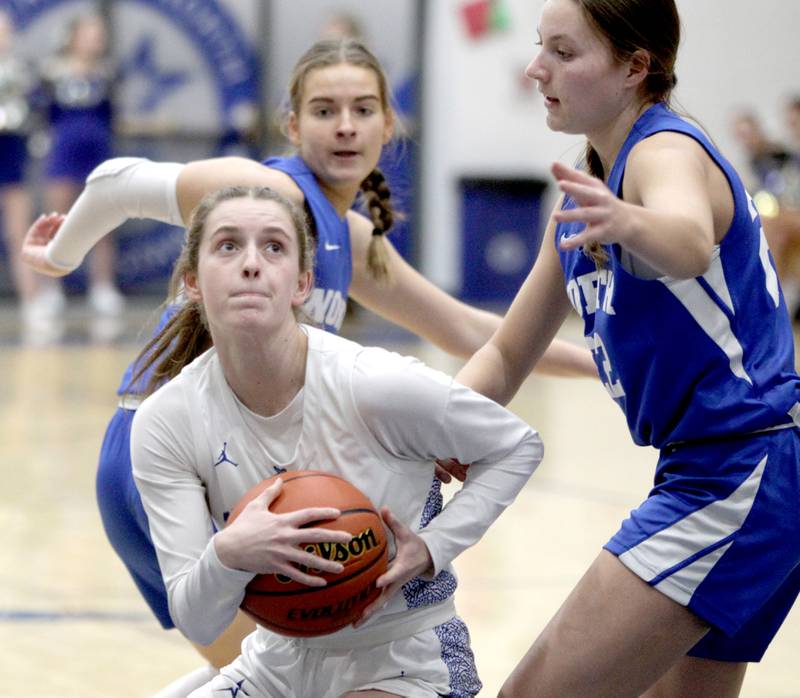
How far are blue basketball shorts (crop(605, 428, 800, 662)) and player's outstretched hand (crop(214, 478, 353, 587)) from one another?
53 centimetres

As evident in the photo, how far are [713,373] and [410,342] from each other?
810 centimetres

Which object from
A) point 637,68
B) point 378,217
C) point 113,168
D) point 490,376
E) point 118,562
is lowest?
point 118,562

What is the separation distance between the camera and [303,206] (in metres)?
3.10

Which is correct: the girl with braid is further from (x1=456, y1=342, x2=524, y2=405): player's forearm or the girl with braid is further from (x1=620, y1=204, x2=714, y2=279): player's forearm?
(x1=620, y1=204, x2=714, y2=279): player's forearm

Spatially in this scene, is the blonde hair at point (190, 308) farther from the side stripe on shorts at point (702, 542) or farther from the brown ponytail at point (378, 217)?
the side stripe on shorts at point (702, 542)

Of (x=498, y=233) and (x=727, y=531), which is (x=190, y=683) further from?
(x=498, y=233)

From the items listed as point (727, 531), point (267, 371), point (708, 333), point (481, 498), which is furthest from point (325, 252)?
point (727, 531)

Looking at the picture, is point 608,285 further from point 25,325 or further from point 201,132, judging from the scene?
point 201,132

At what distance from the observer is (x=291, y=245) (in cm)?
254

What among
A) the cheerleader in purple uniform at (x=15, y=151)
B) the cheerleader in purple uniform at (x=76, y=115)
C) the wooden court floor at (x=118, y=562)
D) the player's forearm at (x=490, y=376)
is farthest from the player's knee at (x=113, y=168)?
the cheerleader in purple uniform at (x=76, y=115)

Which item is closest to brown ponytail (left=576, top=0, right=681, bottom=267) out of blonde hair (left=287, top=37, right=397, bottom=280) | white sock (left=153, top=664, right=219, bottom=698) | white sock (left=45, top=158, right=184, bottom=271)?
blonde hair (left=287, top=37, right=397, bottom=280)

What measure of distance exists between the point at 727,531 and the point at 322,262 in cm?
114

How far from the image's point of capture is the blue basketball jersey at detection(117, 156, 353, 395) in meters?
3.08

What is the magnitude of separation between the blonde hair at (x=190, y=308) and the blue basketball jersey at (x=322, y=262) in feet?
0.28
